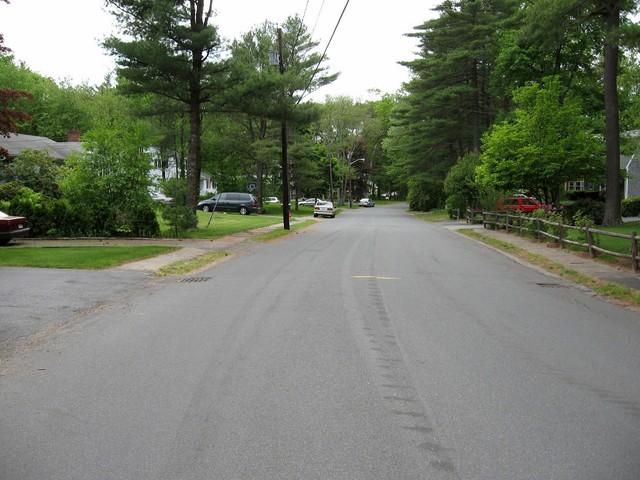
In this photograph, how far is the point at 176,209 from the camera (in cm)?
2097

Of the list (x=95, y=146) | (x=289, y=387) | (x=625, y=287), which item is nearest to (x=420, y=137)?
(x=95, y=146)

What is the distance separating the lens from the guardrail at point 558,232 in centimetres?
1318

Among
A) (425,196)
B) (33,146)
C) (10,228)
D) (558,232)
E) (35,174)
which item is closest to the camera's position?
(10,228)

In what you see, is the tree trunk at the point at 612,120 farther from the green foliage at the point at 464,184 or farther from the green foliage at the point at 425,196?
the green foliage at the point at 425,196

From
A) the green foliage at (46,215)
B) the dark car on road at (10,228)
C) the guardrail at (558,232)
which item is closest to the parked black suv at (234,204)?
the guardrail at (558,232)

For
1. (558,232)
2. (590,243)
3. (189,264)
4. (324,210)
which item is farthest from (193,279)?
(324,210)

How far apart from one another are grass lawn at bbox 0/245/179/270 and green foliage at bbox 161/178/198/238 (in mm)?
3793

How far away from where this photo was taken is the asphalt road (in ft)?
12.0

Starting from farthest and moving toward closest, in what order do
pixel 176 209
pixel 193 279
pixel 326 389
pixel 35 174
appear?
pixel 35 174 < pixel 176 209 < pixel 193 279 < pixel 326 389

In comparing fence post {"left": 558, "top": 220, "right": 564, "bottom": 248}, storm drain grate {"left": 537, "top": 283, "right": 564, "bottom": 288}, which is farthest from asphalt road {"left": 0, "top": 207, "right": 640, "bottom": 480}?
fence post {"left": 558, "top": 220, "right": 564, "bottom": 248}

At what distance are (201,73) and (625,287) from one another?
721 inches

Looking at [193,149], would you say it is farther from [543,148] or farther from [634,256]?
[634,256]

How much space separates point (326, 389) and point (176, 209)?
1712 cm

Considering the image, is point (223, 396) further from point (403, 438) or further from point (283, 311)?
point (283, 311)
